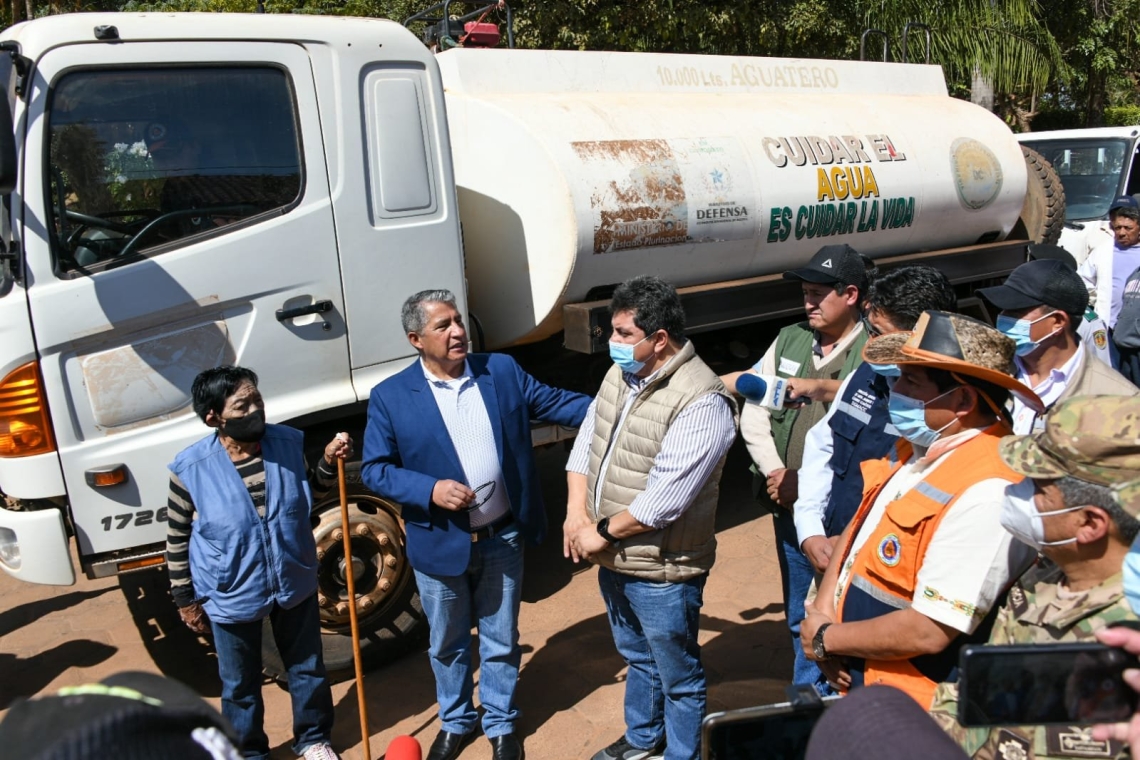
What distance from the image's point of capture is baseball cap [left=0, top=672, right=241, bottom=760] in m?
0.88

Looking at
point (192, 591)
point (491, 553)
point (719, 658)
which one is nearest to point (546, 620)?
point (719, 658)

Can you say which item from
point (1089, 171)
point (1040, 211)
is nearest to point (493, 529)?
point (1040, 211)

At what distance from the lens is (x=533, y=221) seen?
14.6 feet

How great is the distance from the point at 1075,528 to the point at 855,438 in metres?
1.19

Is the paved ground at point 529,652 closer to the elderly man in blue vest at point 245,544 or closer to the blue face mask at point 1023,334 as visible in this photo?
the elderly man in blue vest at point 245,544

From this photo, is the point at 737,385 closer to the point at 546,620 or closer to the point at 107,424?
the point at 546,620

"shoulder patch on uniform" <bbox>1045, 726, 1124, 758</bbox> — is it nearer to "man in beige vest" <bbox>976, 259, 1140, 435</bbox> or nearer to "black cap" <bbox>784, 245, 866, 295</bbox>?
"man in beige vest" <bbox>976, 259, 1140, 435</bbox>

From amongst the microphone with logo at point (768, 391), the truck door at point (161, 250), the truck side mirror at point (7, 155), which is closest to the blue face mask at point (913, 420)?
the microphone with logo at point (768, 391)

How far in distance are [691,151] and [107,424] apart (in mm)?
2833

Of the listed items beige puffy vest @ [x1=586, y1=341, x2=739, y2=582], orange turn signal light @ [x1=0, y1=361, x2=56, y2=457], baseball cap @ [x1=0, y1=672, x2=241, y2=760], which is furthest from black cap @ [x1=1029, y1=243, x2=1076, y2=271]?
baseball cap @ [x1=0, y1=672, x2=241, y2=760]

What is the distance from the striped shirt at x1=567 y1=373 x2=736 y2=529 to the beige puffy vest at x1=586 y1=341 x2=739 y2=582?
0.12ft

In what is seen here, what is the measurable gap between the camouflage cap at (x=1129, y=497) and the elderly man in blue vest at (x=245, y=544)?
8.59 ft

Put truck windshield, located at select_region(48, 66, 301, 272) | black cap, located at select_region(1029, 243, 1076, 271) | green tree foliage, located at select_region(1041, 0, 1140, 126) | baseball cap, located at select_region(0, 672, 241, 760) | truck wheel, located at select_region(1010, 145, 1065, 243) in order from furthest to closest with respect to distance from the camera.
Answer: green tree foliage, located at select_region(1041, 0, 1140, 126)
truck wheel, located at select_region(1010, 145, 1065, 243)
black cap, located at select_region(1029, 243, 1076, 271)
truck windshield, located at select_region(48, 66, 301, 272)
baseball cap, located at select_region(0, 672, 241, 760)

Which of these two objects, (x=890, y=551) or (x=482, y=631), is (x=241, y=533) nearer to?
(x=482, y=631)
